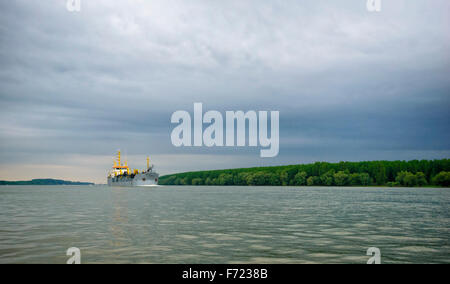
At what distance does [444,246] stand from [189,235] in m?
14.8

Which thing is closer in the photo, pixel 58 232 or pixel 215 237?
pixel 215 237

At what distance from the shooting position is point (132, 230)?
25.2 meters
